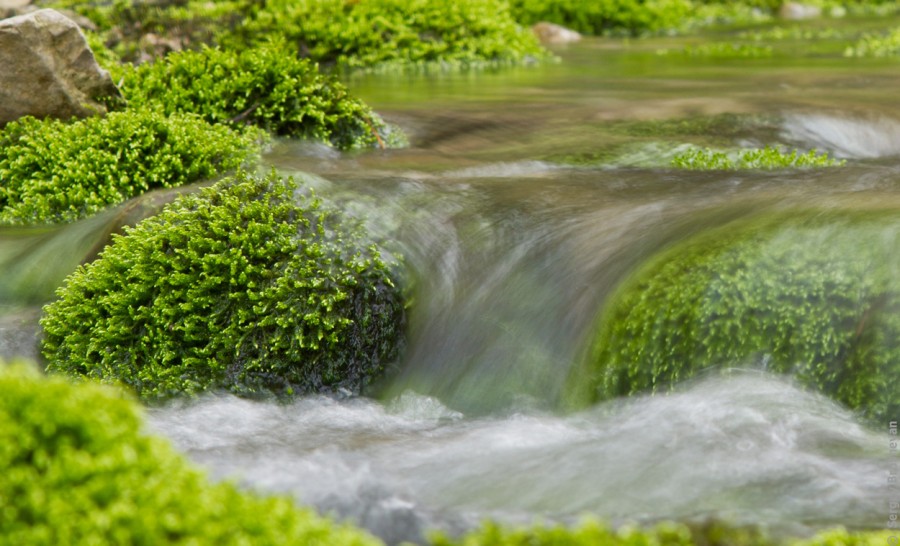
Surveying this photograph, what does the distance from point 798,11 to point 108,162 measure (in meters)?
19.8

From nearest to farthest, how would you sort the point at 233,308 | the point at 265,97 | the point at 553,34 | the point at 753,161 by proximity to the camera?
1. the point at 233,308
2. the point at 753,161
3. the point at 265,97
4. the point at 553,34

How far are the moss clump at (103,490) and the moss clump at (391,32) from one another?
1063cm

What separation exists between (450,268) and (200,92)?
3.40m

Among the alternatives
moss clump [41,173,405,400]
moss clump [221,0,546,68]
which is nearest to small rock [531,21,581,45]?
moss clump [221,0,546,68]

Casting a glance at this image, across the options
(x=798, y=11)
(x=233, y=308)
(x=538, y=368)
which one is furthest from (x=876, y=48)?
(x=798, y=11)

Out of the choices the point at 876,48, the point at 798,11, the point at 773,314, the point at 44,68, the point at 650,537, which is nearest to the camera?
the point at 650,537

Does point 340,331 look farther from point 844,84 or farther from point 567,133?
point 844,84

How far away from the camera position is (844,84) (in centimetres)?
987

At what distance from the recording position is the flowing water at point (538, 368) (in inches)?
138

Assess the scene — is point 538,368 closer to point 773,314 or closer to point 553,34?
point 773,314

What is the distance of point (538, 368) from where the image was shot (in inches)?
182

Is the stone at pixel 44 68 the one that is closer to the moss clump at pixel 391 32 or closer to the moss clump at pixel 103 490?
the moss clump at pixel 103 490

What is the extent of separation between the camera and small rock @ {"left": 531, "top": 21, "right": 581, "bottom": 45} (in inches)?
683

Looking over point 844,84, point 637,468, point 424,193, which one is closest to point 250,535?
point 637,468
